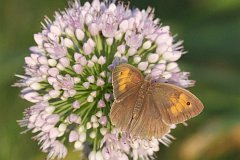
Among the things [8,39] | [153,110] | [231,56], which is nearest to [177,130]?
[231,56]

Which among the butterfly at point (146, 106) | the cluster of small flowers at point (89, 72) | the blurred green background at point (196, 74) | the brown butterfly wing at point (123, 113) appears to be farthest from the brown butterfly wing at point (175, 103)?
the blurred green background at point (196, 74)

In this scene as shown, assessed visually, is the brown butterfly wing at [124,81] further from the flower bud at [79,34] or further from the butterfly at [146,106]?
the flower bud at [79,34]

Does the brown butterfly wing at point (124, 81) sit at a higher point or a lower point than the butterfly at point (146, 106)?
higher

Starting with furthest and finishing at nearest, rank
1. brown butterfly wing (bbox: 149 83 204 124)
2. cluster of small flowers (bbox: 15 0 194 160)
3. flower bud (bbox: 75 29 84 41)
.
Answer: flower bud (bbox: 75 29 84 41)
cluster of small flowers (bbox: 15 0 194 160)
brown butterfly wing (bbox: 149 83 204 124)

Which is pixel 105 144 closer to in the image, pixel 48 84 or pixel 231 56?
pixel 48 84

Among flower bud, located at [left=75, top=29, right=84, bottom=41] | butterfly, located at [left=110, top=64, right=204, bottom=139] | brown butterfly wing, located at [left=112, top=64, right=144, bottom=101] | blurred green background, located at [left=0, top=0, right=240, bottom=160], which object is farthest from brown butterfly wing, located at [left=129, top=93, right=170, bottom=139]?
blurred green background, located at [left=0, top=0, right=240, bottom=160]

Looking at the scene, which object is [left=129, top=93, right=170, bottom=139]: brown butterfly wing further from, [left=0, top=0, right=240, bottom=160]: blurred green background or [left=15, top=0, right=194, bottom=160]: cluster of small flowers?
[left=0, top=0, right=240, bottom=160]: blurred green background
